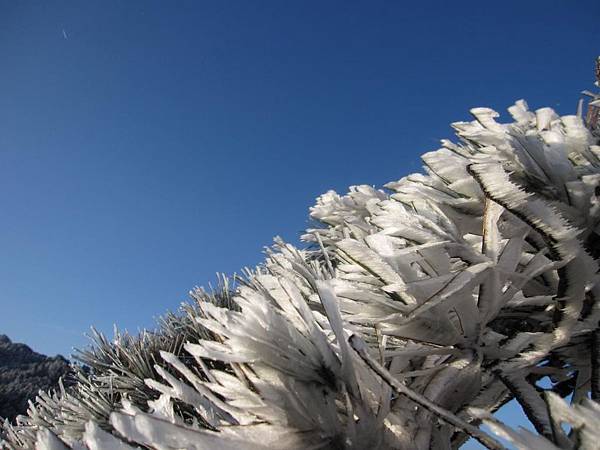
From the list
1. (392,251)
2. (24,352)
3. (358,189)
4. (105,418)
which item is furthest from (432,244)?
(24,352)

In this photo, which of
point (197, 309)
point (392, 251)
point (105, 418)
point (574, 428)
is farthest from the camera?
point (197, 309)

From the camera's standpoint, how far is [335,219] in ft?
6.76

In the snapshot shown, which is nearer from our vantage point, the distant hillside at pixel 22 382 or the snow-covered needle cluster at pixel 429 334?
the snow-covered needle cluster at pixel 429 334

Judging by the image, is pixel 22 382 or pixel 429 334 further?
pixel 22 382

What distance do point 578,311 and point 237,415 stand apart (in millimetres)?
473

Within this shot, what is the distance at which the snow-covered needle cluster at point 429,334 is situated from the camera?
46cm

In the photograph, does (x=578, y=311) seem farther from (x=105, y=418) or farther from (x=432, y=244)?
(x=105, y=418)

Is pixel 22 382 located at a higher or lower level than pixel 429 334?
higher

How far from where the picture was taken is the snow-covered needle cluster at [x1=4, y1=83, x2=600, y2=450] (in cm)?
46

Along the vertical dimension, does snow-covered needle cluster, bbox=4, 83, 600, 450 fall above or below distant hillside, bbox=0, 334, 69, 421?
below

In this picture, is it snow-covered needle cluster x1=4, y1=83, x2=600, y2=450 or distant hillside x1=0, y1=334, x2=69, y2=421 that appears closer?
snow-covered needle cluster x1=4, y1=83, x2=600, y2=450

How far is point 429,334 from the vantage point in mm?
588

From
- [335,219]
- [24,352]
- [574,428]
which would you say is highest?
[24,352]

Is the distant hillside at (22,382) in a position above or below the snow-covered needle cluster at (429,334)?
above
